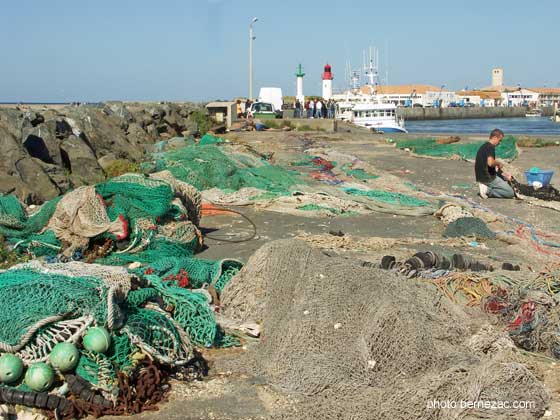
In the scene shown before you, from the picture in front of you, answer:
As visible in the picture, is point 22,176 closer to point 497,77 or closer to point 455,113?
point 455,113

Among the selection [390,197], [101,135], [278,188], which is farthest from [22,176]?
[101,135]

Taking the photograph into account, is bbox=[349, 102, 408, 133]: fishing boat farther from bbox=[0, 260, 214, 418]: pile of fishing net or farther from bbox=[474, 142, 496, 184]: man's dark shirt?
bbox=[0, 260, 214, 418]: pile of fishing net

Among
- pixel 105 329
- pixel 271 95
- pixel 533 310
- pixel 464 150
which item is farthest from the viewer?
pixel 271 95

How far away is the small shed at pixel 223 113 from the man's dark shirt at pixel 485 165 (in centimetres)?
2250

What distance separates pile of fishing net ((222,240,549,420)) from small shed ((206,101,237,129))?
28840 millimetres

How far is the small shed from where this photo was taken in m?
35.5

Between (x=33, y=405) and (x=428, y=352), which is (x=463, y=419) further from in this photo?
(x=33, y=405)

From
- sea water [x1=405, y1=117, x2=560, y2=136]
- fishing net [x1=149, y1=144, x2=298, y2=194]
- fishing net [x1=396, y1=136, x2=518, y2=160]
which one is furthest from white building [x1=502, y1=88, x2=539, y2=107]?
fishing net [x1=149, y1=144, x2=298, y2=194]

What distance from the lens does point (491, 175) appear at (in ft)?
41.3

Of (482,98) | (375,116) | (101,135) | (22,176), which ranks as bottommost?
(22,176)

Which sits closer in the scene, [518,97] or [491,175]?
[491,175]

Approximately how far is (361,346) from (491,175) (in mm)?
8735

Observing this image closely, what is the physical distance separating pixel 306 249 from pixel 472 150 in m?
16.3

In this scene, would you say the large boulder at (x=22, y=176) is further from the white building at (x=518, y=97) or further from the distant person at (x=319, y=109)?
the white building at (x=518, y=97)
